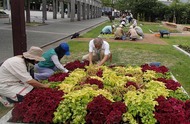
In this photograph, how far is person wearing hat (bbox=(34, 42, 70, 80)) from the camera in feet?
23.3

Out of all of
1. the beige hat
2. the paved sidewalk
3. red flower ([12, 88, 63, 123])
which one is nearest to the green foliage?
red flower ([12, 88, 63, 123])

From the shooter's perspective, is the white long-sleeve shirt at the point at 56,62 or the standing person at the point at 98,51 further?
the standing person at the point at 98,51

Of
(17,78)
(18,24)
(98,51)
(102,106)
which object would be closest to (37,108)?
(17,78)

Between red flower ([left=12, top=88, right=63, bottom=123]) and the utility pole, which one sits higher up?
the utility pole

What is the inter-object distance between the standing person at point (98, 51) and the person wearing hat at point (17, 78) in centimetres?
270

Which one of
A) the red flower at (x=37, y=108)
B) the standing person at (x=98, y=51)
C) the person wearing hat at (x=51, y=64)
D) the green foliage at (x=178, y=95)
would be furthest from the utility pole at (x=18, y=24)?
the green foliage at (x=178, y=95)

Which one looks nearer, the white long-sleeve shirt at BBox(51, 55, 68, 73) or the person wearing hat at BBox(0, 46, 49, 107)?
the person wearing hat at BBox(0, 46, 49, 107)

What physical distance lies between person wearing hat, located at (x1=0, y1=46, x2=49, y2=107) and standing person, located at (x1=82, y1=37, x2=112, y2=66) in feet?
8.87

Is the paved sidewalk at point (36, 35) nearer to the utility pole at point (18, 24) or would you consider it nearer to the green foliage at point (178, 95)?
the utility pole at point (18, 24)

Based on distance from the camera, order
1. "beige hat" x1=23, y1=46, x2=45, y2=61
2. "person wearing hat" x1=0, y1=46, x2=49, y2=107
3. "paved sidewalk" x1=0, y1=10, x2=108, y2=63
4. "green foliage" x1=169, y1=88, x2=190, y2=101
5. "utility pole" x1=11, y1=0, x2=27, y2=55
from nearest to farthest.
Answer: "person wearing hat" x1=0, y1=46, x2=49, y2=107
"beige hat" x1=23, y1=46, x2=45, y2=61
"green foliage" x1=169, y1=88, x2=190, y2=101
"utility pole" x1=11, y1=0, x2=27, y2=55
"paved sidewalk" x1=0, y1=10, x2=108, y2=63

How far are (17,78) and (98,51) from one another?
3.57 metres

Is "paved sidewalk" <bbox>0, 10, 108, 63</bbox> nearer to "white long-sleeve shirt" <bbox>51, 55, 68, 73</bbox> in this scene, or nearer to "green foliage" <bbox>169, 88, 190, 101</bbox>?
"white long-sleeve shirt" <bbox>51, 55, 68, 73</bbox>

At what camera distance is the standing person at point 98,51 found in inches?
317

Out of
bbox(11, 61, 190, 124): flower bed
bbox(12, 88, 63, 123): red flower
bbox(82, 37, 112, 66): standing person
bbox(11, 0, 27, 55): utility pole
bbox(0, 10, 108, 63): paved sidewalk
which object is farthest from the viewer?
bbox(0, 10, 108, 63): paved sidewalk
